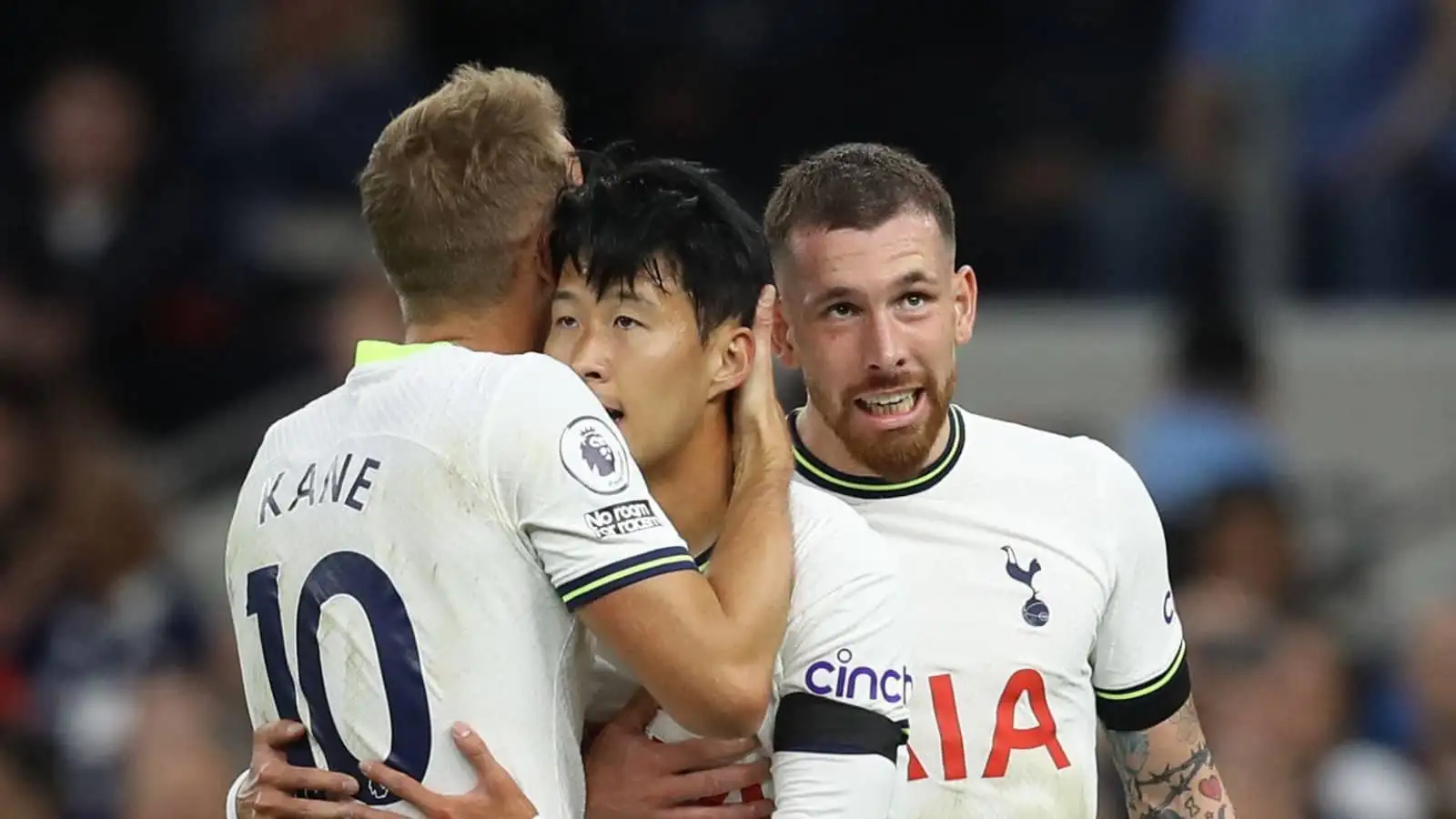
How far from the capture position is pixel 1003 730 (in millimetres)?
4133

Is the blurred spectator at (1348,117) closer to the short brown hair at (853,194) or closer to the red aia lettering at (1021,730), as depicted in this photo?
the short brown hair at (853,194)

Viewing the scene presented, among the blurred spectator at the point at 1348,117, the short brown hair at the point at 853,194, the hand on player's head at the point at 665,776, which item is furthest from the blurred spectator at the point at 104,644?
the hand on player's head at the point at 665,776

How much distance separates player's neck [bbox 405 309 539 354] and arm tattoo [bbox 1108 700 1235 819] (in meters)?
1.36

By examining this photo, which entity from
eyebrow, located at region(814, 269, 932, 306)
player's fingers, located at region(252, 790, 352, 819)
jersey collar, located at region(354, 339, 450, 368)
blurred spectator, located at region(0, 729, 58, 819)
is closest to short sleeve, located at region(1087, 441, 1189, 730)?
eyebrow, located at region(814, 269, 932, 306)

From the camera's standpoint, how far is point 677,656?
345 cm

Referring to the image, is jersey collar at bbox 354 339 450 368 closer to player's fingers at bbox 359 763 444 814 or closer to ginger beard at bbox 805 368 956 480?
player's fingers at bbox 359 763 444 814

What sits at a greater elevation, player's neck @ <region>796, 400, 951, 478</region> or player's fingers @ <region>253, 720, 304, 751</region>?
player's neck @ <region>796, 400, 951, 478</region>

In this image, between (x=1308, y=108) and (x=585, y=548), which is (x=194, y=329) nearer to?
(x=1308, y=108)

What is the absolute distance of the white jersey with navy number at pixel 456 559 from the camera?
11.4ft

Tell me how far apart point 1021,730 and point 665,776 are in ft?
2.32

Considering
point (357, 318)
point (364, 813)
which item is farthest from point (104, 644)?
point (364, 813)

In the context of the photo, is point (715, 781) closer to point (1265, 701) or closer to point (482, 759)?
point (482, 759)

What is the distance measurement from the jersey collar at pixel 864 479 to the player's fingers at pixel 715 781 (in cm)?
67

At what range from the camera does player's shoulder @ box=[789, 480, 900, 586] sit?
147 inches
